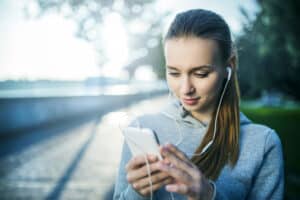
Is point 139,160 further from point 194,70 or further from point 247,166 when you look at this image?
point 247,166

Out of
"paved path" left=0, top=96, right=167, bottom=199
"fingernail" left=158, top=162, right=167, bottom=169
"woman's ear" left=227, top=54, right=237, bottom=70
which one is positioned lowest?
"paved path" left=0, top=96, right=167, bottom=199

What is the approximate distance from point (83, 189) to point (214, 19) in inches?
165

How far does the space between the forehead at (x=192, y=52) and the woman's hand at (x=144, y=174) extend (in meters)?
0.58

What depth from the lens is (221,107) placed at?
198 centimetres

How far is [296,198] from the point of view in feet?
16.6

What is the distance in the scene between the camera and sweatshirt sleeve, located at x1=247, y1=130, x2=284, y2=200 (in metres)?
1.90

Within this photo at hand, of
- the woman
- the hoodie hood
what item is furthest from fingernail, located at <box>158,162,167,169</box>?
the hoodie hood

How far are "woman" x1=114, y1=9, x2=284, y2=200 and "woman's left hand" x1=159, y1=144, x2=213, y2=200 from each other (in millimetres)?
340

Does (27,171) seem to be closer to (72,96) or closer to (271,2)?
(72,96)

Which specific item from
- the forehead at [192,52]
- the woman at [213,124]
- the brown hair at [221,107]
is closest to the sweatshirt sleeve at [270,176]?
the woman at [213,124]

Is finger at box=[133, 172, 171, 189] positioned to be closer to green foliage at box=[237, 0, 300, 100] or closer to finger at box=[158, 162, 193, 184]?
finger at box=[158, 162, 193, 184]

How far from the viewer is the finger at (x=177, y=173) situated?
136cm

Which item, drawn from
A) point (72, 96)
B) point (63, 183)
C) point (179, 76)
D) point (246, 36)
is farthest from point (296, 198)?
point (246, 36)

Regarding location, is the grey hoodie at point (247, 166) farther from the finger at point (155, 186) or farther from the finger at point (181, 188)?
the finger at point (181, 188)
